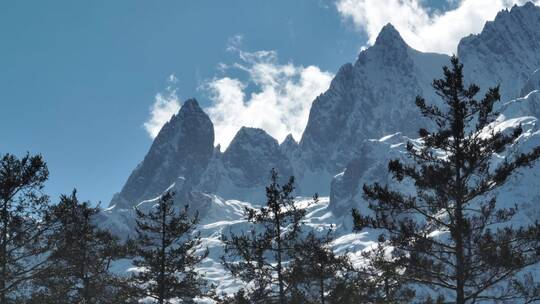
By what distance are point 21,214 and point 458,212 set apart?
15176 millimetres

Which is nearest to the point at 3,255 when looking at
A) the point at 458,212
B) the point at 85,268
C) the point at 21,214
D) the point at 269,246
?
the point at 21,214

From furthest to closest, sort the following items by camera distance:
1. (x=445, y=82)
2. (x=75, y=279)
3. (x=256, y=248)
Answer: (x=75, y=279) < (x=256, y=248) < (x=445, y=82)

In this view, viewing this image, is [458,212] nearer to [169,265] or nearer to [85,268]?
[169,265]

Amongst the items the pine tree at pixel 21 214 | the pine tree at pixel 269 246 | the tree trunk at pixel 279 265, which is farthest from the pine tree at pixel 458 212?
the pine tree at pixel 21 214

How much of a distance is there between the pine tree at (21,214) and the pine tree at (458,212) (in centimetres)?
1132

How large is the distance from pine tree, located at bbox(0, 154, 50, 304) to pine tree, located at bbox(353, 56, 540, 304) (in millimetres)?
11319

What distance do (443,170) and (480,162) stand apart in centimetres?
155

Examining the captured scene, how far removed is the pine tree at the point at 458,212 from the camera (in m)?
20.7

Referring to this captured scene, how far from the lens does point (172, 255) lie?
3275 centimetres

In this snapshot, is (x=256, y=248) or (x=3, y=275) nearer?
(x=3, y=275)

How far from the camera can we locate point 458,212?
70.3 feet

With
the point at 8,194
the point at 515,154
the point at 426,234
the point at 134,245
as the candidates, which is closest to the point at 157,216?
the point at 134,245

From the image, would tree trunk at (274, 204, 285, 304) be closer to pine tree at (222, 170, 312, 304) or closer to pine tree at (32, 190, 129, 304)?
pine tree at (222, 170, 312, 304)

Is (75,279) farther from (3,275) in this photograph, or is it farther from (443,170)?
(443,170)
